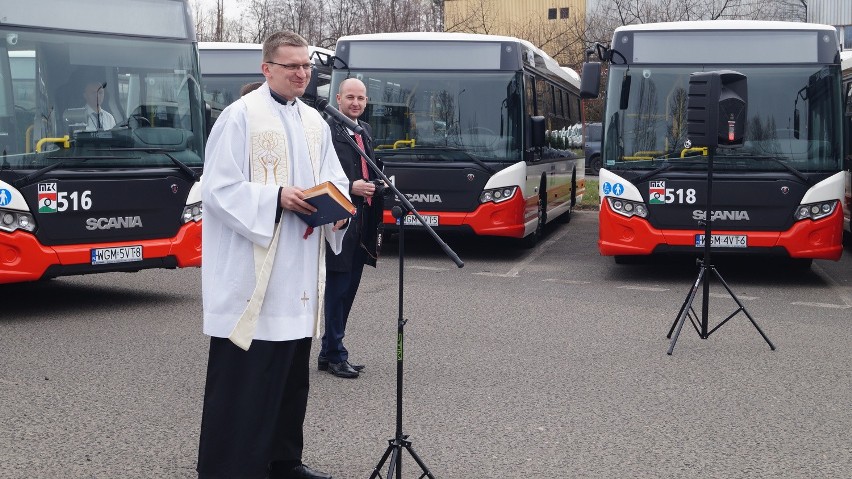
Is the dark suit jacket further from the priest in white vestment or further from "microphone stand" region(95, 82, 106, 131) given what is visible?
"microphone stand" region(95, 82, 106, 131)

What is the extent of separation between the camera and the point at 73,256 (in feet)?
33.6

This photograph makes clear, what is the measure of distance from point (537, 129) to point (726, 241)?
11.2ft

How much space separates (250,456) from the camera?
500 cm

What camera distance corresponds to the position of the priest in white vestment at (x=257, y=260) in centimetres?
485

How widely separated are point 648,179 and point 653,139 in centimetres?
44

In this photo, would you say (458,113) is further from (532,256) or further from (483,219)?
(532,256)

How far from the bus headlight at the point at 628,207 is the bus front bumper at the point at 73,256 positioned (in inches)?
178

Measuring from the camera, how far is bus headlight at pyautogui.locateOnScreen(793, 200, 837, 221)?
41.2ft

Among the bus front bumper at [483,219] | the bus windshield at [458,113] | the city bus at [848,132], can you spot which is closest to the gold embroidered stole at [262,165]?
the bus front bumper at [483,219]

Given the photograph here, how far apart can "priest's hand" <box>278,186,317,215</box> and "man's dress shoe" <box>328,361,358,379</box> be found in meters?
3.08

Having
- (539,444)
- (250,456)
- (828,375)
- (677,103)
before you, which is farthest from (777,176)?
(250,456)

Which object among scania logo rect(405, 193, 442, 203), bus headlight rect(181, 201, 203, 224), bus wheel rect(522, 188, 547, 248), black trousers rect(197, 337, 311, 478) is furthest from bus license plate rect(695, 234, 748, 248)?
black trousers rect(197, 337, 311, 478)

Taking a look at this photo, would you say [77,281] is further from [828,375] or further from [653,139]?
[828,375]

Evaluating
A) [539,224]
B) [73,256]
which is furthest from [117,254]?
[539,224]
